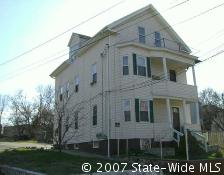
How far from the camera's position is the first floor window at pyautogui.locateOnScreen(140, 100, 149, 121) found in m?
22.1

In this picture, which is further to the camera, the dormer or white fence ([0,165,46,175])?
the dormer

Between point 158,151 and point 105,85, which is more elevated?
point 105,85

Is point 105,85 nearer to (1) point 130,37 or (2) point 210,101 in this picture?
(1) point 130,37

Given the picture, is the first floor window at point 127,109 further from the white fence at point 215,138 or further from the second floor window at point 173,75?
the white fence at point 215,138

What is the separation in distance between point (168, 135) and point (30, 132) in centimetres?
4410

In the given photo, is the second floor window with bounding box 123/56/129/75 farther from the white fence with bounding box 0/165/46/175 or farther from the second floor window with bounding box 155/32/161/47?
the white fence with bounding box 0/165/46/175

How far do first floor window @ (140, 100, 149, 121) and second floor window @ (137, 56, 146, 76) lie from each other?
215cm

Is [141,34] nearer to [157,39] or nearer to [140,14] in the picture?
[140,14]

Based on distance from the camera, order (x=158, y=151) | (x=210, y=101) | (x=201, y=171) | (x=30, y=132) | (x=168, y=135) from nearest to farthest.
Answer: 1. (x=201, y=171)
2. (x=158, y=151)
3. (x=168, y=135)
4. (x=30, y=132)
5. (x=210, y=101)

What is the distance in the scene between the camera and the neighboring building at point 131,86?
21750mm

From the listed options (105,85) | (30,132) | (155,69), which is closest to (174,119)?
(155,69)

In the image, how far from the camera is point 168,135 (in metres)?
22.8

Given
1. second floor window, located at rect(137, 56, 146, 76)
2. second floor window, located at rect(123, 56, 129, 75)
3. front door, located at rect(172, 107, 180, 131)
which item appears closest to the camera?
second floor window, located at rect(123, 56, 129, 75)

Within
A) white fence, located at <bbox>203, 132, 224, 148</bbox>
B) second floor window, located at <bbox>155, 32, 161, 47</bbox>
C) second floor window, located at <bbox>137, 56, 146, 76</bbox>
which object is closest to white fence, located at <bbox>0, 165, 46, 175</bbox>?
second floor window, located at <bbox>137, 56, 146, 76</bbox>
